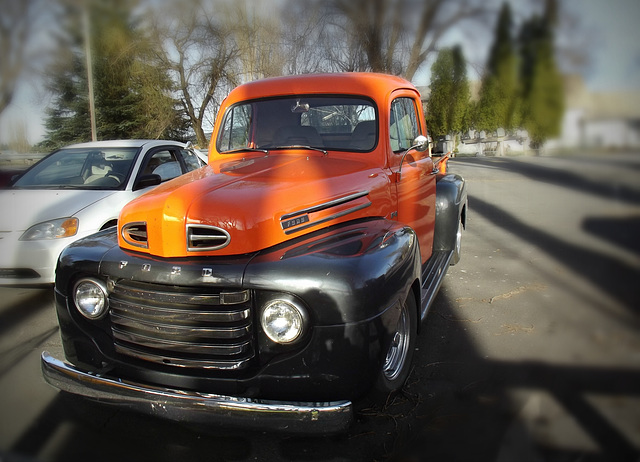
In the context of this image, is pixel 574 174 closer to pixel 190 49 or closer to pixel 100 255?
pixel 190 49

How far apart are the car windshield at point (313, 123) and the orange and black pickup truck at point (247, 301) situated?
41cm

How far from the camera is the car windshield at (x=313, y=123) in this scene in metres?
3.31

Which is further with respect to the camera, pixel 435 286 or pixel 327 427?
pixel 435 286

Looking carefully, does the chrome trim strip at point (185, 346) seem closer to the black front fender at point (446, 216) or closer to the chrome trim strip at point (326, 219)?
the chrome trim strip at point (326, 219)

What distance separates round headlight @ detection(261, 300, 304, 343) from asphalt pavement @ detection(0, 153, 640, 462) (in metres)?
0.55

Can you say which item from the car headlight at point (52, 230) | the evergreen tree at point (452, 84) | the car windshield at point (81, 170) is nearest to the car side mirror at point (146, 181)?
the car windshield at point (81, 170)

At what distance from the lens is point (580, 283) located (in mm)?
1040

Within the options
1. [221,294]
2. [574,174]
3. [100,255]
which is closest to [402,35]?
[574,174]

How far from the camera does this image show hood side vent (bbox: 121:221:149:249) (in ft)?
7.55

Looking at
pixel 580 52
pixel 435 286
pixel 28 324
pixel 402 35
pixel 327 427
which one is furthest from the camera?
pixel 28 324

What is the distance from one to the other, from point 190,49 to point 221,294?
120cm

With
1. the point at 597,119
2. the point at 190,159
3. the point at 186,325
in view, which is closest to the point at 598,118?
the point at 597,119

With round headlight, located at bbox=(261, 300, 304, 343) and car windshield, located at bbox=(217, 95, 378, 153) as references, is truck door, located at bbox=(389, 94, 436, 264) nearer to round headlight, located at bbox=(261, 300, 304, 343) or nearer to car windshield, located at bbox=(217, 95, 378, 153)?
car windshield, located at bbox=(217, 95, 378, 153)

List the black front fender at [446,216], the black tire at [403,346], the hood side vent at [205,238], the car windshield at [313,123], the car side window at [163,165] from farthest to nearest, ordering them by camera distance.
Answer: the car side window at [163,165], the black front fender at [446,216], the car windshield at [313,123], the black tire at [403,346], the hood side vent at [205,238]
